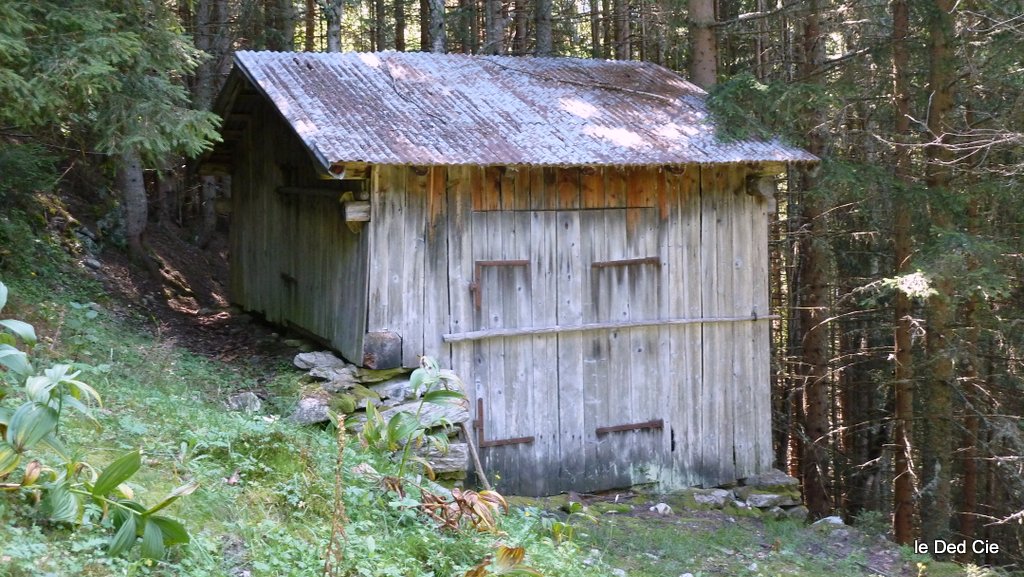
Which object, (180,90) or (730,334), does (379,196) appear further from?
(730,334)

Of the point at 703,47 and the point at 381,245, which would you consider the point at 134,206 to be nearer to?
the point at 381,245

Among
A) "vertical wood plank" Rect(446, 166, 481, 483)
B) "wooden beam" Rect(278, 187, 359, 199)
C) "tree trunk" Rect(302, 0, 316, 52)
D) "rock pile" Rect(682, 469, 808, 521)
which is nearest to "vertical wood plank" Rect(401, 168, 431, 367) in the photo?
"vertical wood plank" Rect(446, 166, 481, 483)

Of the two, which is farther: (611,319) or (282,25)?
(282,25)

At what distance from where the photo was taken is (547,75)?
450 inches

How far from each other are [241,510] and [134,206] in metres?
11.3

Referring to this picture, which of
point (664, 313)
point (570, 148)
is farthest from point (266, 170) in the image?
point (664, 313)

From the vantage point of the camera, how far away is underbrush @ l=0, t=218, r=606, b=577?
3.98 metres

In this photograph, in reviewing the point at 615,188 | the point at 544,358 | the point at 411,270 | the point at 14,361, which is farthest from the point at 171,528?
the point at 615,188

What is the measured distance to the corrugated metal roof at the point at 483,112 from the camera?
852cm

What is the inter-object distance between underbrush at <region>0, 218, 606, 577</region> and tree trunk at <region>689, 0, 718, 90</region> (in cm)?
854

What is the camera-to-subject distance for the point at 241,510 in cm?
484

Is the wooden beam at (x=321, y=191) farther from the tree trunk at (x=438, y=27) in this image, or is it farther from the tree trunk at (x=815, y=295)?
the tree trunk at (x=815, y=295)

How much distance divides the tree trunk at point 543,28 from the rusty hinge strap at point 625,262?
24.5 ft

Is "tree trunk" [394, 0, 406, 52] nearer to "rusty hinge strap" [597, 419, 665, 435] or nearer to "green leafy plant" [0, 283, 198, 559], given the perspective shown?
"rusty hinge strap" [597, 419, 665, 435]
